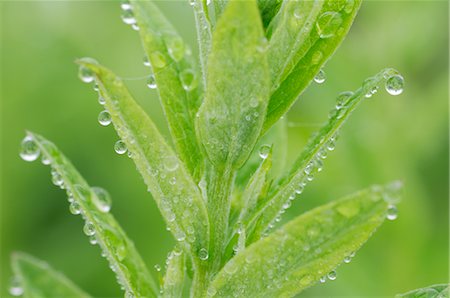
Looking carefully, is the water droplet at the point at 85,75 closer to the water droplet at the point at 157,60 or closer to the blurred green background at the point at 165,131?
the water droplet at the point at 157,60

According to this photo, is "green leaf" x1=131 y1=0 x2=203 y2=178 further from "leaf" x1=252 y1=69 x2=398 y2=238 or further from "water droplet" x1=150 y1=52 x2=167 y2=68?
"leaf" x1=252 y1=69 x2=398 y2=238

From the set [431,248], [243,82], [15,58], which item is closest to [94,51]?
[15,58]

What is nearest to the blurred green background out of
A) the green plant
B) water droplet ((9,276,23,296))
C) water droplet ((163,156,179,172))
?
water droplet ((9,276,23,296))

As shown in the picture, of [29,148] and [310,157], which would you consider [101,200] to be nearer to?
[29,148]

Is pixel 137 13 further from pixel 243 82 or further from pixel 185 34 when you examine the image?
pixel 185 34

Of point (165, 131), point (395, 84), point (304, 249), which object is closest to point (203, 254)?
point (304, 249)
